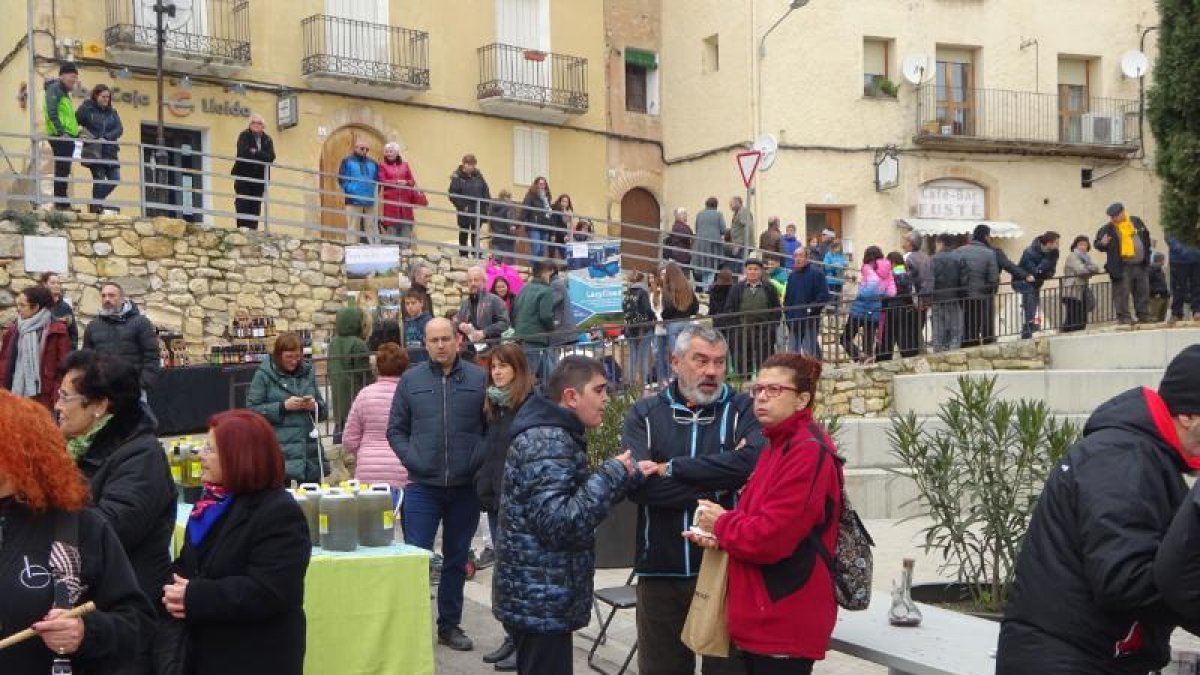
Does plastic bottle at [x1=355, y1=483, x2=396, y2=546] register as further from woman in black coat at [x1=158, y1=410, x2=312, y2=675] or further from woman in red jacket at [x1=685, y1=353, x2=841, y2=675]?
woman in red jacket at [x1=685, y1=353, x2=841, y2=675]

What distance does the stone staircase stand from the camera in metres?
12.2

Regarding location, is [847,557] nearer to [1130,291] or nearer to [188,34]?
[1130,291]

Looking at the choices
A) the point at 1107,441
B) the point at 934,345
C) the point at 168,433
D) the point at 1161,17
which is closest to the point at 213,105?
the point at 168,433

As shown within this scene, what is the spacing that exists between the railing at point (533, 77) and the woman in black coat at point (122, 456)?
2145 cm

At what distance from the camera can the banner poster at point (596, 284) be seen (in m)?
16.8

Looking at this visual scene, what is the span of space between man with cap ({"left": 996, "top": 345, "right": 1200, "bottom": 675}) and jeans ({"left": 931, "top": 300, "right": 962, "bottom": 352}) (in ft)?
44.1

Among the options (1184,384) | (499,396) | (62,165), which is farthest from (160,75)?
(1184,384)

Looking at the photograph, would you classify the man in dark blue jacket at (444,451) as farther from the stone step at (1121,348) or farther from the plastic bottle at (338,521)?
the stone step at (1121,348)

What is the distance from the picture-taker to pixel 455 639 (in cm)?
761

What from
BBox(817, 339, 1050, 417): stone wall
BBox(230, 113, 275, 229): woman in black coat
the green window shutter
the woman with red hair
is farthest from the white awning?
the woman with red hair

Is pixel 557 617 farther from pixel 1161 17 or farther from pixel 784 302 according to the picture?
pixel 784 302

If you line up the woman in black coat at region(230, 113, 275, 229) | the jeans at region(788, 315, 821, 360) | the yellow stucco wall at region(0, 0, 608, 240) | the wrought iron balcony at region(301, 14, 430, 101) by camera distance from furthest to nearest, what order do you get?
1. the wrought iron balcony at region(301, 14, 430, 101)
2. the yellow stucco wall at region(0, 0, 608, 240)
3. the woman in black coat at region(230, 113, 275, 229)
4. the jeans at region(788, 315, 821, 360)

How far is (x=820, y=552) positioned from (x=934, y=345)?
12348 millimetres

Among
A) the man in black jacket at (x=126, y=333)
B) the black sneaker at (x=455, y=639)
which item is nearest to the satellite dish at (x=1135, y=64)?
the man in black jacket at (x=126, y=333)
